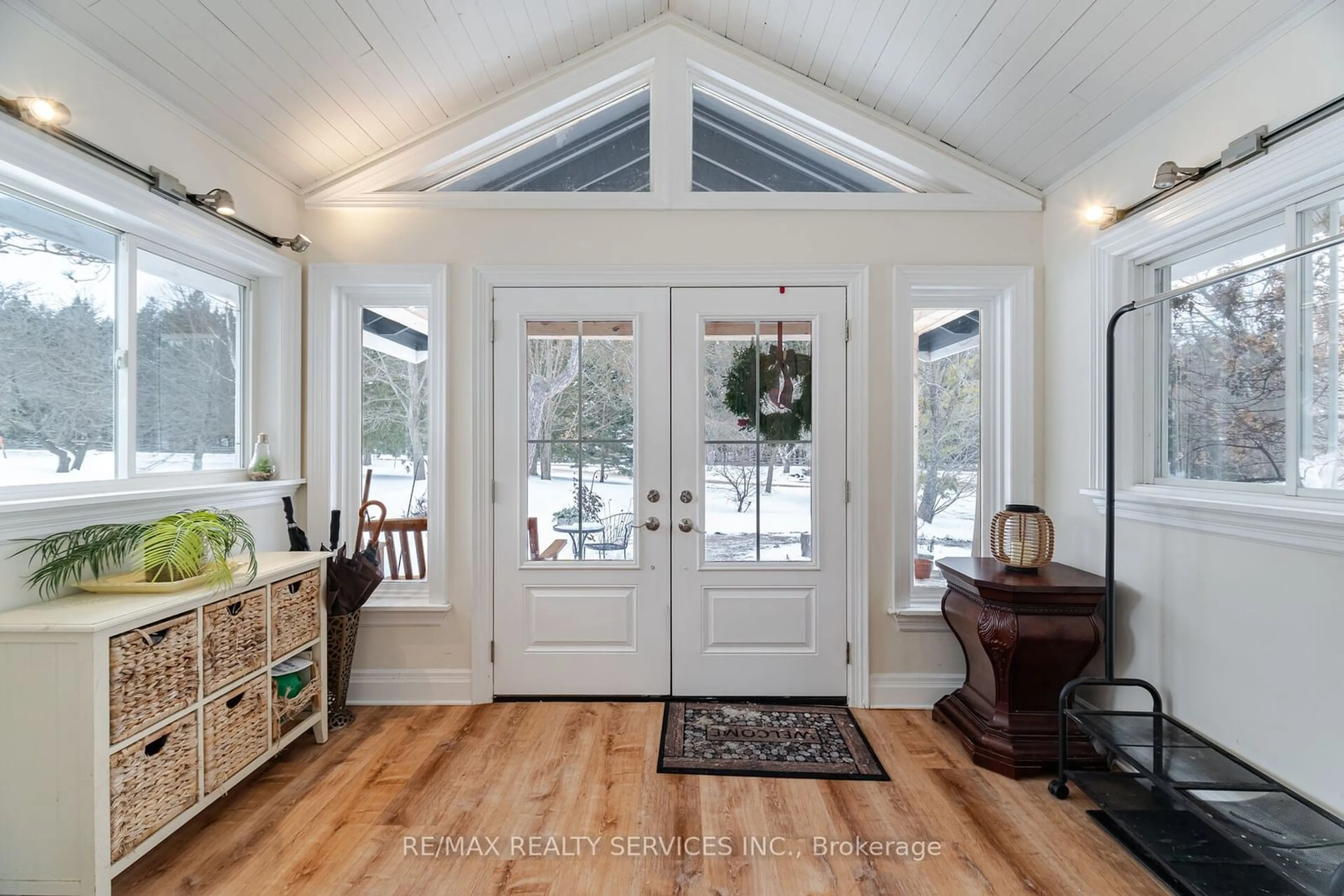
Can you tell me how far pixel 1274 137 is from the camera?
5.89 feet

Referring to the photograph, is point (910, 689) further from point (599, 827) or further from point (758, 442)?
point (599, 827)

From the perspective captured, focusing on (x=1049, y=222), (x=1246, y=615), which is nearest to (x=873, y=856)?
(x=1246, y=615)

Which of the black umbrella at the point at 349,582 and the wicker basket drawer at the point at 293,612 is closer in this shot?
the wicker basket drawer at the point at 293,612

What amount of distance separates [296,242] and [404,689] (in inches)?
84.0

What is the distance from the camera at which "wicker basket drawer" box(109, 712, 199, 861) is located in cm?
166

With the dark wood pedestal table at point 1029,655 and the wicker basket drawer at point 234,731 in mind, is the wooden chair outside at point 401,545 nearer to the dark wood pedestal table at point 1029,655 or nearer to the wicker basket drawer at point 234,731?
the wicker basket drawer at point 234,731

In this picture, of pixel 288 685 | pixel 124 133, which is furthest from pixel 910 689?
pixel 124 133

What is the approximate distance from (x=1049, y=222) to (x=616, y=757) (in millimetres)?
3079

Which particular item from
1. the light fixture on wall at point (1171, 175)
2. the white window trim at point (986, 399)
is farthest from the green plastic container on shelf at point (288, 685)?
the light fixture on wall at point (1171, 175)

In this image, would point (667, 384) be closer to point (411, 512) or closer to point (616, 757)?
point (411, 512)

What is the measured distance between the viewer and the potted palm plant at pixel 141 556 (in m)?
1.83

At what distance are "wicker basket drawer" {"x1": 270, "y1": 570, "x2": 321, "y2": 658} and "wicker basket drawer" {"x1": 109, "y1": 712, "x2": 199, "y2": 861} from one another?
41cm

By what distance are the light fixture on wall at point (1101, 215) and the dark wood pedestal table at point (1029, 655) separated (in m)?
1.42

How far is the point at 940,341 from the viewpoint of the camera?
303 centimetres
